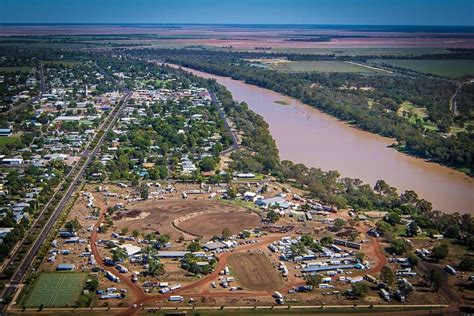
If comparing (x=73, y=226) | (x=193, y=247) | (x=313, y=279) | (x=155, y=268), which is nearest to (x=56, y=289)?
(x=155, y=268)

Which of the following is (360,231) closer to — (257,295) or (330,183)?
(330,183)

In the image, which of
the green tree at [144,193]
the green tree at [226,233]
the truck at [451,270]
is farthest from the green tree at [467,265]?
the green tree at [144,193]

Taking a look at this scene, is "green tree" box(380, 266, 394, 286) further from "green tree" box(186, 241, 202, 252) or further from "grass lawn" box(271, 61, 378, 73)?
"grass lawn" box(271, 61, 378, 73)

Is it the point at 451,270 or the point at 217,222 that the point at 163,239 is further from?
the point at 451,270

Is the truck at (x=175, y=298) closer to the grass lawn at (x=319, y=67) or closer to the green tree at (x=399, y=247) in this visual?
the green tree at (x=399, y=247)

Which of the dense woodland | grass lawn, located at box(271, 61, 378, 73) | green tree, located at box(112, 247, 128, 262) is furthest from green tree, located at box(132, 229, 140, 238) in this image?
grass lawn, located at box(271, 61, 378, 73)
